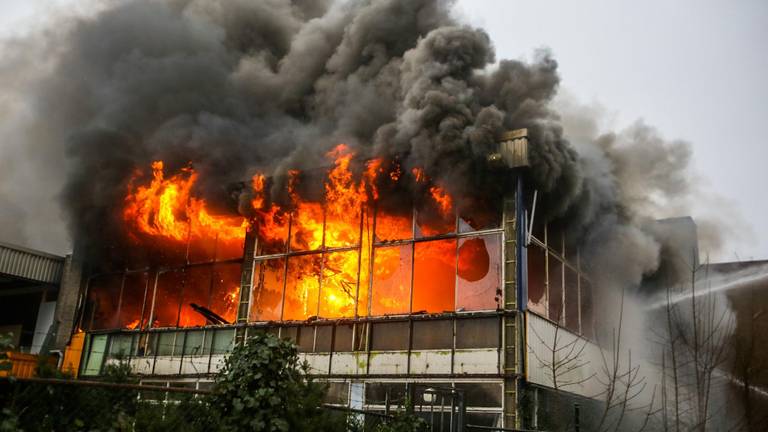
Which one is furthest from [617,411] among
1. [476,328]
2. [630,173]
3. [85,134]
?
[85,134]

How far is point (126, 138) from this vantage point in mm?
20906

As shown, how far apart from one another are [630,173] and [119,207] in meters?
15.8

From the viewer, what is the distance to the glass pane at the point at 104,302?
66.9 feet

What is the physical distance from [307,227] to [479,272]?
501 centimetres

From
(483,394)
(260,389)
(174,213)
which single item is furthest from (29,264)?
(260,389)

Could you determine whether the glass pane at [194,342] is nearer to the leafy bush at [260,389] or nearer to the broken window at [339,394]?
the broken window at [339,394]

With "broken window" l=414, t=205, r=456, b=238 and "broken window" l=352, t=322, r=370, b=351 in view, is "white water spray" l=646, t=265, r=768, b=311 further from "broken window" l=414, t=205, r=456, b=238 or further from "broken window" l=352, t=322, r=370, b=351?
"broken window" l=352, t=322, r=370, b=351

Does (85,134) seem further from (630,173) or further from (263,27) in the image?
(630,173)

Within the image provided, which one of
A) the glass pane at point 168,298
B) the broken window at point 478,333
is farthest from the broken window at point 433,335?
the glass pane at point 168,298

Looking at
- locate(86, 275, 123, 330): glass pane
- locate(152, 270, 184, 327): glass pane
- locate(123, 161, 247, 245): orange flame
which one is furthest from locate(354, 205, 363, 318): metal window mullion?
locate(86, 275, 123, 330): glass pane

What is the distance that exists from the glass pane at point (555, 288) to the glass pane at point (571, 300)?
1.48ft

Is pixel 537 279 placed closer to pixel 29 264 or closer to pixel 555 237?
pixel 555 237

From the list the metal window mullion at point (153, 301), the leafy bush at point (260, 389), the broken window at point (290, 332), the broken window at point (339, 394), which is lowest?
the leafy bush at point (260, 389)

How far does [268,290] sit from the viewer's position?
688 inches
